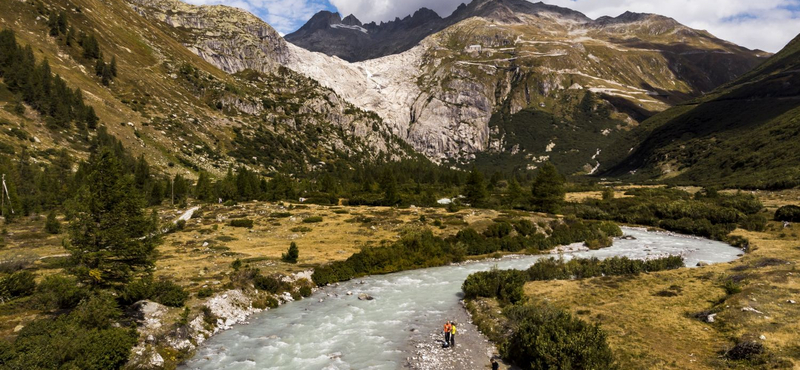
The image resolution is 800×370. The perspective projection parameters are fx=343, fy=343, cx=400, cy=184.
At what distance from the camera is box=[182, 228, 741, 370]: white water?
66.0 feet

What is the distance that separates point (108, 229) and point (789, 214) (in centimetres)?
9694

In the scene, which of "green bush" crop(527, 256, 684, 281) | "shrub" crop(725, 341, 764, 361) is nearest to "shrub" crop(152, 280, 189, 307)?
"green bush" crop(527, 256, 684, 281)

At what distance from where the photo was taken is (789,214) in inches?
2440

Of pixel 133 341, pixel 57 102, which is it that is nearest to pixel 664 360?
pixel 133 341

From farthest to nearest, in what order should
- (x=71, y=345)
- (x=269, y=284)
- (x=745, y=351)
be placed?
(x=269, y=284) → (x=745, y=351) → (x=71, y=345)

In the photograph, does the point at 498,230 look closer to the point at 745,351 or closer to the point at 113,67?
the point at 745,351

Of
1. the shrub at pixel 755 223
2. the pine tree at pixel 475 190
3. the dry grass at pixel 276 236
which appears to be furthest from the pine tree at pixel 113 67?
the shrub at pixel 755 223

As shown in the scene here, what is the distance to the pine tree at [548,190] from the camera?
7738 centimetres

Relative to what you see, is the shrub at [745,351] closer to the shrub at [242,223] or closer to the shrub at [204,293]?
the shrub at [204,293]

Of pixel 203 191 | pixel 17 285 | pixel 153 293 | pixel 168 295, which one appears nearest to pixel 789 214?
pixel 168 295

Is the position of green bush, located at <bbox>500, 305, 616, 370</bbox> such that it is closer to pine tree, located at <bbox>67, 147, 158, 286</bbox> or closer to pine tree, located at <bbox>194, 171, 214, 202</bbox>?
pine tree, located at <bbox>67, 147, 158, 286</bbox>

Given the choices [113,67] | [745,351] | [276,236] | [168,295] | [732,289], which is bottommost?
[276,236]

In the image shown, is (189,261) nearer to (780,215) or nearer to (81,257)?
(81,257)

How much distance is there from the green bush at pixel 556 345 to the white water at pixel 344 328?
22.3 ft
